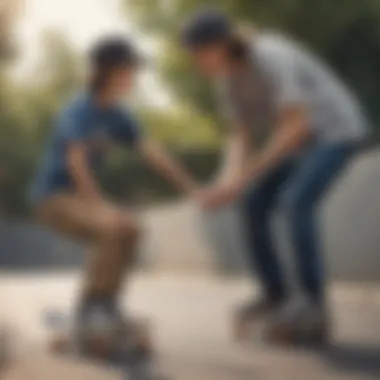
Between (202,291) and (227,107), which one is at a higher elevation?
(227,107)

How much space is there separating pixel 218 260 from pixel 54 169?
25 centimetres

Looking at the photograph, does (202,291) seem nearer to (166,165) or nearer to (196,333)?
(196,333)

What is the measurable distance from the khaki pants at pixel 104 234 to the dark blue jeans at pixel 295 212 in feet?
0.52

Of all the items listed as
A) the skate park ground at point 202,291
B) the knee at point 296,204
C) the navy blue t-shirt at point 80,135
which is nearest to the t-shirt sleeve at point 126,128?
the navy blue t-shirt at point 80,135

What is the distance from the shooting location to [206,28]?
1094 millimetres

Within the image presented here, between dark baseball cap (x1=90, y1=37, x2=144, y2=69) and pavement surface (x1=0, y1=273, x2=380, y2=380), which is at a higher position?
dark baseball cap (x1=90, y1=37, x2=144, y2=69)

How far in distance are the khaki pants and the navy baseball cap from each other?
0.25m

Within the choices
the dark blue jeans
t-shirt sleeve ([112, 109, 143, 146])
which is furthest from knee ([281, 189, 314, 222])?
t-shirt sleeve ([112, 109, 143, 146])

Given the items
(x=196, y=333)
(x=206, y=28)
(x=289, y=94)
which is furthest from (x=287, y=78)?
(x=196, y=333)

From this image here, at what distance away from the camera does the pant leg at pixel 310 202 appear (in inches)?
42.3

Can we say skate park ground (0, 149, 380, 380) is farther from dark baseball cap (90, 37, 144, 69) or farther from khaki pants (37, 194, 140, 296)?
dark baseball cap (90, 37, 144, 69)

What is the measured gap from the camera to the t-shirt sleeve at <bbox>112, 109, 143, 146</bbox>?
1.09m

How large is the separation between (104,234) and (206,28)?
305 millimetres

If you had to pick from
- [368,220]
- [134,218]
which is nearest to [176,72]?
[134,218]
